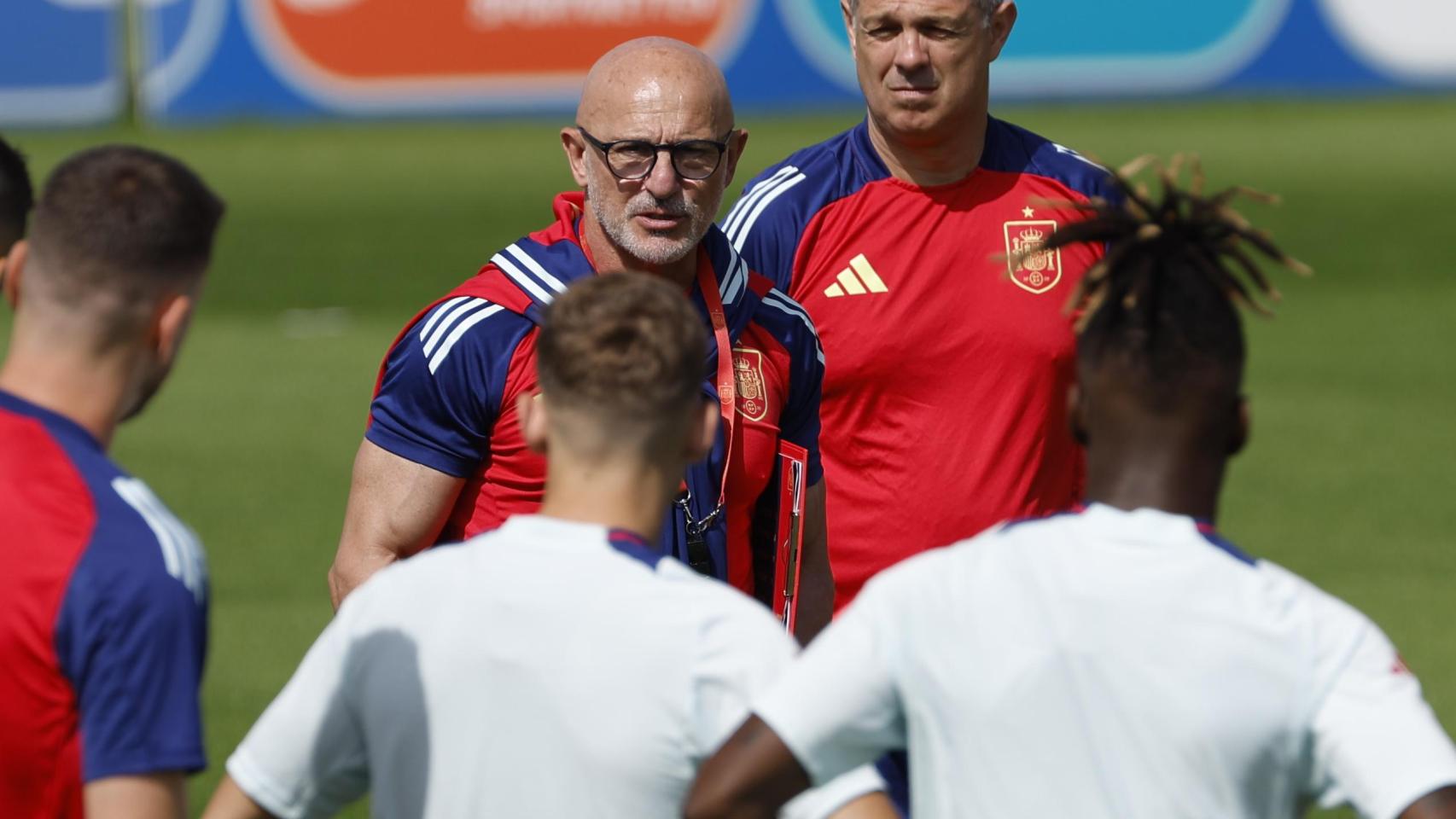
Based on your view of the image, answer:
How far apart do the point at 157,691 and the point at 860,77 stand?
10.4ft

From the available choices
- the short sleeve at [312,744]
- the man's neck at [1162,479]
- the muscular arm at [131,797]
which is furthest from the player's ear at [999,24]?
the muscular arm at [131,797]

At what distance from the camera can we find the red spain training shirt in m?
5.17

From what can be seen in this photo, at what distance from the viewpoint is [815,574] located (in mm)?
4793

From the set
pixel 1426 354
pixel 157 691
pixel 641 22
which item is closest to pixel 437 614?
pixel 157 691

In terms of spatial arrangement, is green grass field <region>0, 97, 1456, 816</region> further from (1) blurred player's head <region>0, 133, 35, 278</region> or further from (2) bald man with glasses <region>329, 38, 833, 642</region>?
(1) blurred player's head <region>0, 133, 35, 278</region>

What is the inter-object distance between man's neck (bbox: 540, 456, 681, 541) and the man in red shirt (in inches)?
88.1

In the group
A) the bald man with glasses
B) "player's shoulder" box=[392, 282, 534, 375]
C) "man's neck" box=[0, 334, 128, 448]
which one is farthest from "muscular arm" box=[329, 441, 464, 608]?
"man's neck" box=[0, 334, 128, 448]

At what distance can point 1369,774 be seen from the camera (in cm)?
272

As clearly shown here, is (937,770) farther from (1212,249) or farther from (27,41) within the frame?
(27,41)

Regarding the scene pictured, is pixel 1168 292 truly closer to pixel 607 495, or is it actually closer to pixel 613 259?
pixel 607 495

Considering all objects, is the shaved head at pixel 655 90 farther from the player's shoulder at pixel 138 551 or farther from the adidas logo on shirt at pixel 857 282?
the player's shoulder at pixel 138 551

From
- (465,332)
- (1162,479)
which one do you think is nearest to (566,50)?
(465,332)

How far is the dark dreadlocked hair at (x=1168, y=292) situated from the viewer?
2945mm

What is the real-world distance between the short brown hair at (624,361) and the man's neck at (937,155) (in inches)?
95.5
